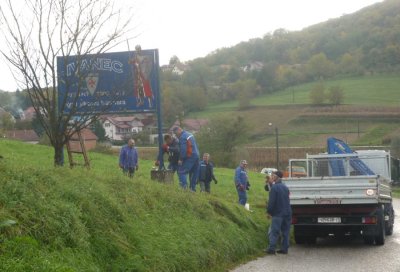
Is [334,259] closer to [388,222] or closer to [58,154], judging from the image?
[388,222]

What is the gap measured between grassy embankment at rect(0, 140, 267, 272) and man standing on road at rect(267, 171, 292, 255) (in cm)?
55

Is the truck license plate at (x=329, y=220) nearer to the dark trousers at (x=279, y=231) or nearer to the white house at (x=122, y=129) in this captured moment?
the dark trousers at (x=279, y=231)

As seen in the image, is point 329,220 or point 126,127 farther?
point 126,127

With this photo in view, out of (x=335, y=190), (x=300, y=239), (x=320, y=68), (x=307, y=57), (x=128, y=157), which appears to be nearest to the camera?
(x=335, y=190)

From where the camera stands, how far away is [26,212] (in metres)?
7.02

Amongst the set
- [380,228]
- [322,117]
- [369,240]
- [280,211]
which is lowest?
[369,240]

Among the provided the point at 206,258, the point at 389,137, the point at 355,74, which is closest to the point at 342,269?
the point at 206,258

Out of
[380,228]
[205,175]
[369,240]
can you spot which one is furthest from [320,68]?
[380,228]

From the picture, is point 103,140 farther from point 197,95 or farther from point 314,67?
point 314,67

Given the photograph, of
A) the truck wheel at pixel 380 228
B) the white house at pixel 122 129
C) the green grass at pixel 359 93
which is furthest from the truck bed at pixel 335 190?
the green grass at pixel 359 93

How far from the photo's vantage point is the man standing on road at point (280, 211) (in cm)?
1304

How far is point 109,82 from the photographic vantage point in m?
14.2

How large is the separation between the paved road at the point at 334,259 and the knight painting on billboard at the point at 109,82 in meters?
4.41

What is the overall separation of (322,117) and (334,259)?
70.2 m
